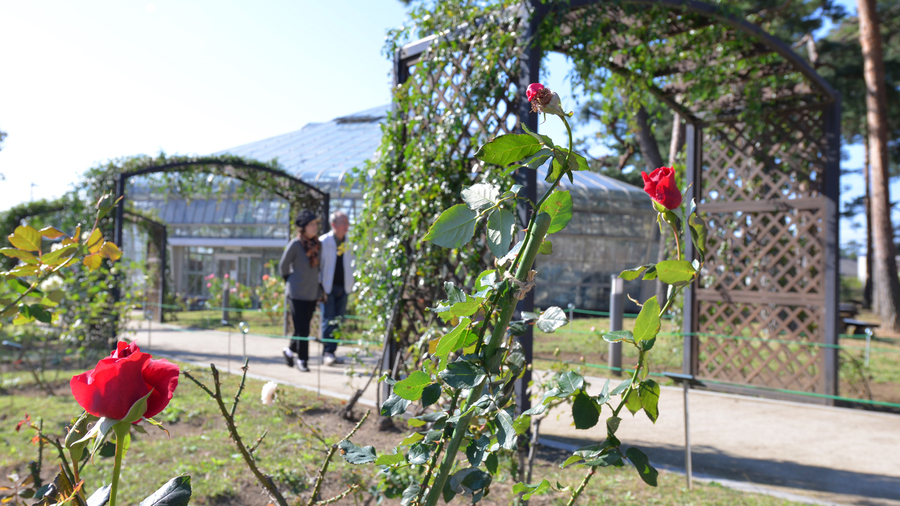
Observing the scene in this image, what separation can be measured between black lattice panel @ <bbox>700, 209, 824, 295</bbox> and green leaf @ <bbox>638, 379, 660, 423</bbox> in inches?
214

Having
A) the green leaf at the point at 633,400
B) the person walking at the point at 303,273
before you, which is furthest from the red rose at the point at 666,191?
the person walking at the point at 303,273

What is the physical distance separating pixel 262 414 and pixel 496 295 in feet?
12.5

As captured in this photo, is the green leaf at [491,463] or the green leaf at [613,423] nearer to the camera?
the green leaf at [613,423]

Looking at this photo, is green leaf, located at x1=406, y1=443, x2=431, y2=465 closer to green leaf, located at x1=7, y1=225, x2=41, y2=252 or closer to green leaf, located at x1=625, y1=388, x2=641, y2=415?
green leaf, located at x1=625, y1=388, x2=641, y2=415

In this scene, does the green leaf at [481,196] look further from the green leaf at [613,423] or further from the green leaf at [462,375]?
the green leaf at [613,423]

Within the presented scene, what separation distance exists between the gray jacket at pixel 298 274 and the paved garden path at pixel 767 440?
807mm

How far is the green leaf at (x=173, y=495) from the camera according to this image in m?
0.59

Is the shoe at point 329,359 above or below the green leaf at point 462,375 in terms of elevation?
below

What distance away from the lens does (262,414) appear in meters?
4.17

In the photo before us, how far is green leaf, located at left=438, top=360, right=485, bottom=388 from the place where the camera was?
739 millimetres

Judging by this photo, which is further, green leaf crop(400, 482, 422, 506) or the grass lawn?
the grass lawn

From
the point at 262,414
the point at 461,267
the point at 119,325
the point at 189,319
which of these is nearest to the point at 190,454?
the point at 262,414

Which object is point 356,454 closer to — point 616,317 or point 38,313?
point 38,313

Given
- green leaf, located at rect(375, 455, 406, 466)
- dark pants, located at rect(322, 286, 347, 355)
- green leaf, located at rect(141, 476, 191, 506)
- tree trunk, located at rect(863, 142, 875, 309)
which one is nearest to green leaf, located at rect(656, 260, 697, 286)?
green leaf, located at rect(375, 455, 406, 466)
